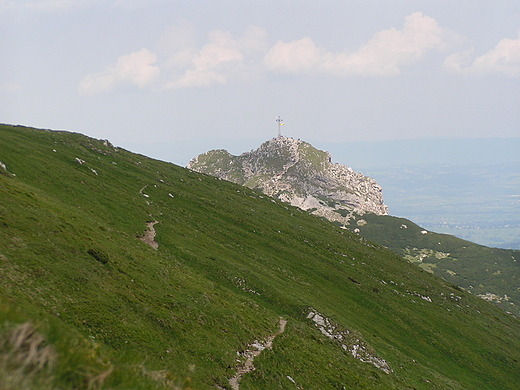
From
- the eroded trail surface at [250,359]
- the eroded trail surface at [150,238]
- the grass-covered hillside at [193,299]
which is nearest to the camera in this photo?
the grass-covered hillside at [193,299]

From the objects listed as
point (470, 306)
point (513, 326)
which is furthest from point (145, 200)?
point (513, 326)

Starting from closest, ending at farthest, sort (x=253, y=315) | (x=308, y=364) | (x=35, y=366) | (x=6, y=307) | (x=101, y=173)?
(x=35, y=366), (x=6, y=307), (x=308, y=364), (x=253, y=315), (x=101, y=173)

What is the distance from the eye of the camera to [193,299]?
119 feet

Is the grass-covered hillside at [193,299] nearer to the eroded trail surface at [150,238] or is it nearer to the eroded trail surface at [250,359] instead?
the eroded trail surface at [250,359]

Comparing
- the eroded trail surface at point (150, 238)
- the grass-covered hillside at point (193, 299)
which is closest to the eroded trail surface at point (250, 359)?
the grass-covered hillside at point (193, 299)

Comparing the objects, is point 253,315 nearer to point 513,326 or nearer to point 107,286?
point 107,286

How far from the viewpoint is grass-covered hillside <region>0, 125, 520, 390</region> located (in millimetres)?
9562

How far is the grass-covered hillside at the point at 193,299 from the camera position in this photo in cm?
956

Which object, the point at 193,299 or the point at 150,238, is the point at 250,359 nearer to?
the point at 193,299

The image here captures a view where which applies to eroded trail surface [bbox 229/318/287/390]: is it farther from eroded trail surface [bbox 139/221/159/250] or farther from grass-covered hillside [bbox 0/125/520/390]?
eroded trail surface [bbox 139/221/159/250]

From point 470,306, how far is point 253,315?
234 feet

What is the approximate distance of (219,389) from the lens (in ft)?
81.9

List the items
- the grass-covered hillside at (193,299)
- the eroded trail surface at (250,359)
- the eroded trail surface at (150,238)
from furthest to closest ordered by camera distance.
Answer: the eroded trail surface at (150,238) → the eroded trail surface at (250,359) → the grass-covered hillside at (193,299)

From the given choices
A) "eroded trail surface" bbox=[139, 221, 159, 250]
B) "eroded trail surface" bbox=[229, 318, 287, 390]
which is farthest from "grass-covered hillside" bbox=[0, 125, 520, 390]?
"eroded trail surface" bbox=[139, 221, 159, 250]
